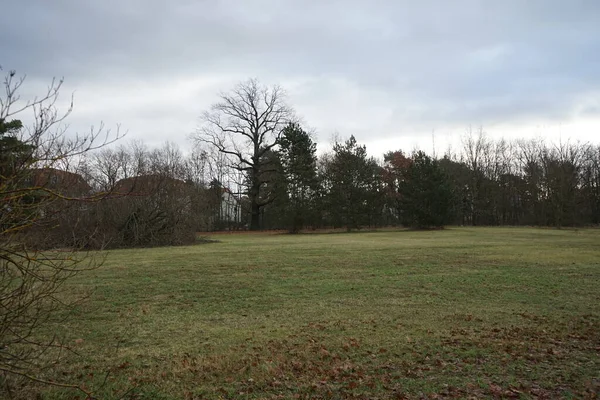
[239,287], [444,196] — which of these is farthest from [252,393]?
[444,196]

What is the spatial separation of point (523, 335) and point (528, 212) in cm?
5104

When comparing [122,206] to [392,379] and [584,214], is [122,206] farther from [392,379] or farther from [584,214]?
[584,214]

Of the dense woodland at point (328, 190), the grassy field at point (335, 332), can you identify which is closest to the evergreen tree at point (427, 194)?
the dense woodland at point (328, 190)

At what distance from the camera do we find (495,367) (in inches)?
209

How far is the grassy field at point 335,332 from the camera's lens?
4793mm

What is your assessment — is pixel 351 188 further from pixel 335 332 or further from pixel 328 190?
pixel 335 332

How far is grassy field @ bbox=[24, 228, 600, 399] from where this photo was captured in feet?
15.7

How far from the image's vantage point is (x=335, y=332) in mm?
7023

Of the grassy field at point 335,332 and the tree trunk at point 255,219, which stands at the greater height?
the tree trunk at point 255,219

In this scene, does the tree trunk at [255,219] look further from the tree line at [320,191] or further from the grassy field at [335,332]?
the grassy field at [335,332]

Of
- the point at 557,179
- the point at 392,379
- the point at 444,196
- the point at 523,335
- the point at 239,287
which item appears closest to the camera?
the point at 392,379

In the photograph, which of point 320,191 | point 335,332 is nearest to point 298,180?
point 320,191

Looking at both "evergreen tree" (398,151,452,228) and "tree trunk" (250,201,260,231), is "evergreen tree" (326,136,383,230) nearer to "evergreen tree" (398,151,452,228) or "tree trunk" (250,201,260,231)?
"evergreen tree" (398,151,452,228)

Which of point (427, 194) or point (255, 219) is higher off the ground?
point (427, 194)
